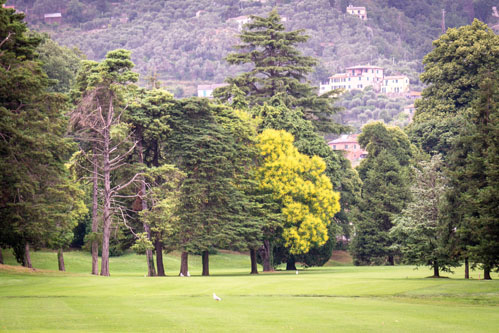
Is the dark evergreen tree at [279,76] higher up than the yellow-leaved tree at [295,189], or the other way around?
the dark evergreen tree at [279,76]

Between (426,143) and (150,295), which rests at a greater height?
(426,143)

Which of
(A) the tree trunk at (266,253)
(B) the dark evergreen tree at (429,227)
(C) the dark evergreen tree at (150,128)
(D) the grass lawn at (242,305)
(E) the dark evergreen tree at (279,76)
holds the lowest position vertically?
(D) the grass lawn at (242,305)

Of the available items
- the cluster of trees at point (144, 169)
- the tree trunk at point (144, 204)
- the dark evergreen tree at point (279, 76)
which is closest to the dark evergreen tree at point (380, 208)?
the cluster of trees at point (144, 169)

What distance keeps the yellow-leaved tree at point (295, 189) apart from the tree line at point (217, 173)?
4.8 inches

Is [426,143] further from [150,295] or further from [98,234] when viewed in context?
[150,295]

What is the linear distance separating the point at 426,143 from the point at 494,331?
204 ft

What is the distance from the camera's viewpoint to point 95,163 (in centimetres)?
5016

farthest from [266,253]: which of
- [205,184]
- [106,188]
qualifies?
[106,188]

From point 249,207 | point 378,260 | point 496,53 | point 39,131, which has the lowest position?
point 378,260

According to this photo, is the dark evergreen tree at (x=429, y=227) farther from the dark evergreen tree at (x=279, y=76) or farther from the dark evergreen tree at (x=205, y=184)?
the dark evergreen tree at (x=279, y=76)

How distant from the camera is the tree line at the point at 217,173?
4150cm

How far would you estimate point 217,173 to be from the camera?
178 ft

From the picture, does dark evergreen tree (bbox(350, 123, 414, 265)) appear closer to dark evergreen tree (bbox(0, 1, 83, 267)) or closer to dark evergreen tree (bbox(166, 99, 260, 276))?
dark evergreen tree (bbox(166, 99, 260, 276))

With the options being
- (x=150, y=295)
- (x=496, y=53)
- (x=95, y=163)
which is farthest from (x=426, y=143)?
(x=150, y=295)
